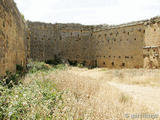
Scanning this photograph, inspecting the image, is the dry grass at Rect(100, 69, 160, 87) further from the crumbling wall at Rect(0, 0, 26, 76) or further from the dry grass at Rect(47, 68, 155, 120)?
the crumbling wall at Rect(0, 0, 26, 76)

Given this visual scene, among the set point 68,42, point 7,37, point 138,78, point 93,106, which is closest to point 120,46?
point 138,78

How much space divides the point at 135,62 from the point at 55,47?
28.6 ft

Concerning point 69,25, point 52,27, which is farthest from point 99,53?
point 52,27

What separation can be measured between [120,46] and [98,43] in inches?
115

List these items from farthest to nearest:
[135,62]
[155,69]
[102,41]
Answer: [102,41]
[135,62]
[155,69]

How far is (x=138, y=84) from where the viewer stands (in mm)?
8664

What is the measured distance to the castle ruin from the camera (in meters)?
11.5

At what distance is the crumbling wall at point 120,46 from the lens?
12375 millimetres

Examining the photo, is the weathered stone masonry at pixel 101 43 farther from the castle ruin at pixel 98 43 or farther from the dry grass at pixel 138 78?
the dry grass at pixel 138 78

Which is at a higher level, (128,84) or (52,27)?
(52,27)

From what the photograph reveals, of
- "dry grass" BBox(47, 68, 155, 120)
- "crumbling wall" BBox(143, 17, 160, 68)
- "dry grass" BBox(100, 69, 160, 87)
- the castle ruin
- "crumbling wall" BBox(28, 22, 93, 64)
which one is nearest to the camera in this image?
"dry grass" BBox(47, 68, 155, 120)

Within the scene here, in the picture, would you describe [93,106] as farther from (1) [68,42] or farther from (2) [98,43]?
(1) [68,42]

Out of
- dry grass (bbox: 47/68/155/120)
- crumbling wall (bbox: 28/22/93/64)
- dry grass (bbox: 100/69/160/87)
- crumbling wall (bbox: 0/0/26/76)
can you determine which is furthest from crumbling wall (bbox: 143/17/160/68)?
crumbling wall (bbox: 0/0/26/76)

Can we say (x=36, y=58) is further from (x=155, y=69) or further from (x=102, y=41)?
(x=155, y=69)
